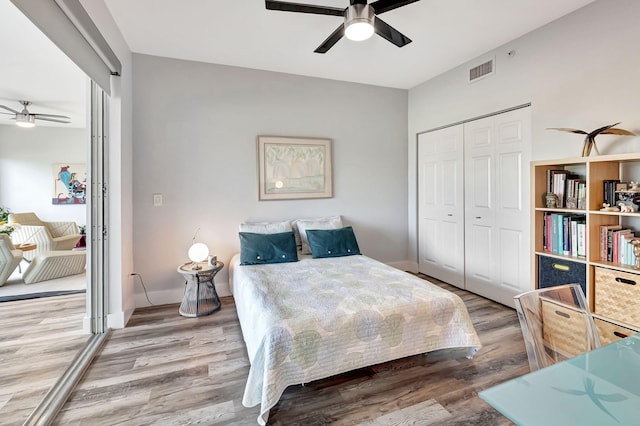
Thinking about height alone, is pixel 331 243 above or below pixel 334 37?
below

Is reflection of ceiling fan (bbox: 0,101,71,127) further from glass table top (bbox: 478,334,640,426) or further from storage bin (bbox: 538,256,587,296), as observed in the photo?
storage bin (bbox: 538,256,587,296)

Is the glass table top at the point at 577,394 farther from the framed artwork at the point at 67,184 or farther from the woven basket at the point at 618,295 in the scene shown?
the framed artwork at the point at 67,184

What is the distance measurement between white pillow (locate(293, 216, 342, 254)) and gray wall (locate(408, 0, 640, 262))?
201 centimetres

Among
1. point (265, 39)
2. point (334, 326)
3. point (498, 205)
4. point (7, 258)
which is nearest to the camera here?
point (334, 326)

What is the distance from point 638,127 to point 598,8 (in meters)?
1.02

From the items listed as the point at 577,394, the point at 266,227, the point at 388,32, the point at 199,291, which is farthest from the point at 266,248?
the point at 577,394

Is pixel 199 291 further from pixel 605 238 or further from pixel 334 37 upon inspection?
pixel 605 238

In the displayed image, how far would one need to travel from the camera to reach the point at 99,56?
2359 mm

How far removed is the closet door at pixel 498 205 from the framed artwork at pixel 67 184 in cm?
429

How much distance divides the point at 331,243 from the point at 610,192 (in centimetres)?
239

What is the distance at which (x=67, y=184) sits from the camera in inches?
133

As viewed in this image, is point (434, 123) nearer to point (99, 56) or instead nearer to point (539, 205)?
point (539, 205)

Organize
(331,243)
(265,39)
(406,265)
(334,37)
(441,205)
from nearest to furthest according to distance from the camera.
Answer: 1. (334,37)
2. (265,39)
3. (331,243)
4. (441,205)
5. (406,265)

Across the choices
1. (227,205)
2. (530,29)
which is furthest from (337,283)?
(530,29)
